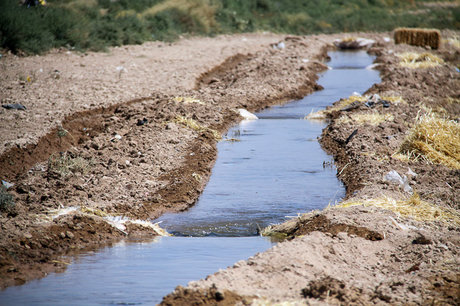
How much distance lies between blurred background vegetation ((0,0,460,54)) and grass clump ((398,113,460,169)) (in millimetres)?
12203

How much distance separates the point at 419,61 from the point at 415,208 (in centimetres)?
1547

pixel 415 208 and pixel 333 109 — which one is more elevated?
pixel 415 208

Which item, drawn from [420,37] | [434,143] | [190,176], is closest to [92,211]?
[190,176]

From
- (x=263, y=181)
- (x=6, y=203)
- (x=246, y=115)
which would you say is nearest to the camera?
(x=6, y=203)

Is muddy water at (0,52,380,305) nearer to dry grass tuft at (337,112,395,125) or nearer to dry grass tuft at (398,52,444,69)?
dry grass tuft at (337,112,395,125)

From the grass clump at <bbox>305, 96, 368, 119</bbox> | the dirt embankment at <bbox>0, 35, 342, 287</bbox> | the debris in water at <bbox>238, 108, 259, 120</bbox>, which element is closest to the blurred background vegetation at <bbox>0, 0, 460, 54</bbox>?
the dirt embankment at <bbox>0, 35, 342, 287</bbox>

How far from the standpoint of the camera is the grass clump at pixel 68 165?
791 centimetres

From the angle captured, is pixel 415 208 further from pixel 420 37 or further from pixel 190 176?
pixel 420 37

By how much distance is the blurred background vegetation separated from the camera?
766 inches

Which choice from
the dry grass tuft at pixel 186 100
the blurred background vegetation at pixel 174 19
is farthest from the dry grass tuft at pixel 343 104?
the blurred background vegetation at pixel 174 19

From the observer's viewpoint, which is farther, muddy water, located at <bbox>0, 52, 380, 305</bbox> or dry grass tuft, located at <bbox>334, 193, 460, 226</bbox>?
dry grass tuft, located at <bbox>334, 193, 460, 226</bbox>

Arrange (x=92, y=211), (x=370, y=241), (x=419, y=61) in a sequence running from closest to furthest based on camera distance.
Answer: (x=370, y=241), (x=92, y=211), (x=419, y=61)

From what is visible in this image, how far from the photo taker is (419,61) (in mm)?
21266

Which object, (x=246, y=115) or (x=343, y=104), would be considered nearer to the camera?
(x=246, y=115)
